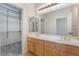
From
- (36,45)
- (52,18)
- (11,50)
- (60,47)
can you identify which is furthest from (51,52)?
(11,50)

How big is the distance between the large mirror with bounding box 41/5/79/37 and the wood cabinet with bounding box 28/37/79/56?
18 cm

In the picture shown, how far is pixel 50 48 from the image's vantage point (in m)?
1.39

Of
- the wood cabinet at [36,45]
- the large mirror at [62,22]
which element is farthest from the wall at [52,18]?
the wood cabinet at [36,45]

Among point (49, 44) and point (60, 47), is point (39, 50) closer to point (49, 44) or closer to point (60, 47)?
point (49, 44)

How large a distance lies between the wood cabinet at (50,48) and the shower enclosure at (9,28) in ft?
0.82

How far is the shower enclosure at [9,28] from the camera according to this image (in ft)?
4.42

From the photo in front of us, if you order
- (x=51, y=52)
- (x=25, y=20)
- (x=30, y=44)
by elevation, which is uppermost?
(x=25, y=20)

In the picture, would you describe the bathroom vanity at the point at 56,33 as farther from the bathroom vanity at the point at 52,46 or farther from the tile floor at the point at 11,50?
the tile floor at the point at 11,50

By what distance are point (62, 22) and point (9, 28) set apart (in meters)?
0.82

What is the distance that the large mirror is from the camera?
4.20 ft

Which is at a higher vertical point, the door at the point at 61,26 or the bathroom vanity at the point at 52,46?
the door at the point at 61,26

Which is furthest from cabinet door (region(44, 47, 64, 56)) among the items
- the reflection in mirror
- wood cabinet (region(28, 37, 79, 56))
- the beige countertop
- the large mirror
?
the reflection in mirror

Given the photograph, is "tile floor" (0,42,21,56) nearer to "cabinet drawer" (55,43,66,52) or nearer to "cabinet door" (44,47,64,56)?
"cabinet door" (44,47,64,56)

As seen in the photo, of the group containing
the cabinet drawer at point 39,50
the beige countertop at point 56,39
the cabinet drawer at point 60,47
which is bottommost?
the cabinet drawer at point 39,50
